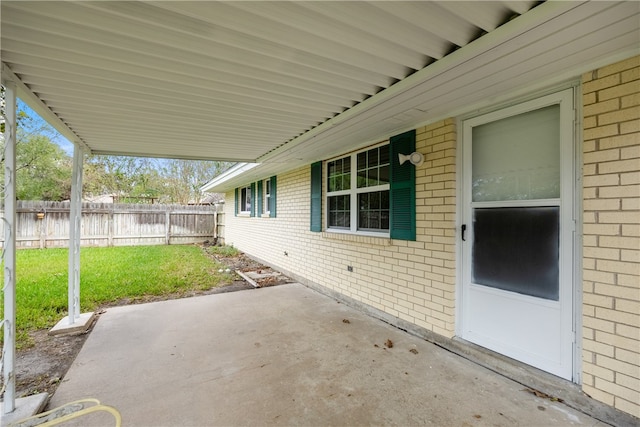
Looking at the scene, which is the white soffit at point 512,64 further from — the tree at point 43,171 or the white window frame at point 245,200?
the tree at point 43,171

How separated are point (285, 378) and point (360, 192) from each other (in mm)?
2997

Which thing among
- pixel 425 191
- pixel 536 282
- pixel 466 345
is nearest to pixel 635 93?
pixel 536 282

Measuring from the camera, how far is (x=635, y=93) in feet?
6.33

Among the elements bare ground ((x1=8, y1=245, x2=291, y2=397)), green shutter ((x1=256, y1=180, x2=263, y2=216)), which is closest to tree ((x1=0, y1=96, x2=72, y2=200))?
green shutter ((x1=256, y1=180, x2=263, y2=216))

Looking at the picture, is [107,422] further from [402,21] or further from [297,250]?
[297,250]

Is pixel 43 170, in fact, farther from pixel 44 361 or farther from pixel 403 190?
pixel 403 190

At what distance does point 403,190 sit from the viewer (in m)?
3.70

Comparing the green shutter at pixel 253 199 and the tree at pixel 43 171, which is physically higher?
the tree at pixel 43 171

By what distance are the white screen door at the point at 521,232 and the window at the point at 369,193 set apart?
75 cm

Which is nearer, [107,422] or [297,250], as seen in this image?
[107,422]

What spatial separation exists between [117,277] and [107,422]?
508cm

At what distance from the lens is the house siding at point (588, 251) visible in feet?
6.36

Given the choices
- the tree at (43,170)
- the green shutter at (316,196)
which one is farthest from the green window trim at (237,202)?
the tree at (43,170)

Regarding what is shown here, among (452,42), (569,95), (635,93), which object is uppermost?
(452,42)
